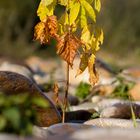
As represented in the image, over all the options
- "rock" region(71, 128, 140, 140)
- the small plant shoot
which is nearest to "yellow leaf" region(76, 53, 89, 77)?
the small plant shoot

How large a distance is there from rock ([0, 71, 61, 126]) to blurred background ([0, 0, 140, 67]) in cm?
1106

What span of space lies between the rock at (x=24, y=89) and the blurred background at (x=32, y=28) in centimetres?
1106

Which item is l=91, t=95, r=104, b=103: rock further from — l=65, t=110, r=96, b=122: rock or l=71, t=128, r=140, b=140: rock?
l=71, t=128, r=140, b=140: rock

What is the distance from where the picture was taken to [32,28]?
17797 mm

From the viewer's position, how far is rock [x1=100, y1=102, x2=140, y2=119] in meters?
4.97

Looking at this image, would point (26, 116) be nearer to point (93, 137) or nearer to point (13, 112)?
point (13, 112)

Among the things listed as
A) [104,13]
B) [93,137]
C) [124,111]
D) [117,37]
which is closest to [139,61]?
[117,37]

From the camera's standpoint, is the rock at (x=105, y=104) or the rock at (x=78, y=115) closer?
the rock at (x=78, y=115)

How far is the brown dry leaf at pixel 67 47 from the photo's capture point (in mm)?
4254

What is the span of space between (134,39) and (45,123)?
13076mm

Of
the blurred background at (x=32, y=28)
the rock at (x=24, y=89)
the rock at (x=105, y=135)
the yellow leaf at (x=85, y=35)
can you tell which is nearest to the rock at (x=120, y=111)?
the rock at (x=24, y=89)

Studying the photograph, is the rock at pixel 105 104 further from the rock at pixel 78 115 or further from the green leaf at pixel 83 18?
the green leaf at pixel 83 18

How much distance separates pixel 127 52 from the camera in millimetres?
16703

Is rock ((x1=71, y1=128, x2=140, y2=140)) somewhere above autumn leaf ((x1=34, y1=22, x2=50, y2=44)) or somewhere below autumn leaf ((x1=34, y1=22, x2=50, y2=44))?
below
